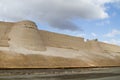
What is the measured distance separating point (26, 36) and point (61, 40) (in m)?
13.2

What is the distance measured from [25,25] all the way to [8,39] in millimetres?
5011

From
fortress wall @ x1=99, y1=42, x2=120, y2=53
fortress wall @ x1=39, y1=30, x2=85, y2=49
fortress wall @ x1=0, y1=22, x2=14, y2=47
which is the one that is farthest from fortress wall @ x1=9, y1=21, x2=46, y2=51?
fortress wall @ x1=99, y1=42, x2=120, y2=53

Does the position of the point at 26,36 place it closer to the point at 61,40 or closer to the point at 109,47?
the point at 61,40

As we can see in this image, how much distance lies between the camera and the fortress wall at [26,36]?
50.8 meters

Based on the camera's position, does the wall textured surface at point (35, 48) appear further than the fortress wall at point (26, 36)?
No

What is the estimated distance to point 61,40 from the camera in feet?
210

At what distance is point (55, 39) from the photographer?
62.0 m

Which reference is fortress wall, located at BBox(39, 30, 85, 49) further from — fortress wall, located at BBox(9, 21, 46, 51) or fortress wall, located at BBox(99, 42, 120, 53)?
fortress wall, located at BBox(99, 42, 120, 53)

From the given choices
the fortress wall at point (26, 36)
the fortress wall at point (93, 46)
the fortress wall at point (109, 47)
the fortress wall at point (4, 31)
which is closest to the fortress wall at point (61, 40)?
the fortress wall at point (93, 46)

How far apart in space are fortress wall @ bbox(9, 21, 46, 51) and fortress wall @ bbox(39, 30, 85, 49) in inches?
158

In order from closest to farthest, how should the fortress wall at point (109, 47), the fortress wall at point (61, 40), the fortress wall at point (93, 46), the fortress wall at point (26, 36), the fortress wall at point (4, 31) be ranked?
the fortress wall at point (4, 31) → the fortress wall at point (26, 36) → the fortress wall at point (61, 40) → the fortress wall at point (93, 46) → the fortress wall at point (109, 47)

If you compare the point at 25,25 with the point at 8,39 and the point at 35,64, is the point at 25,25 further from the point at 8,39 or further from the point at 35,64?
the point at 35,64

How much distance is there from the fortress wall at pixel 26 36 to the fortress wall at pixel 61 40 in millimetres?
4003

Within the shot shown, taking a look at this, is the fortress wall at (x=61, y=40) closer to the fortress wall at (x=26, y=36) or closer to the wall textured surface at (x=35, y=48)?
the wall textured surface at (x=35, y=48)
